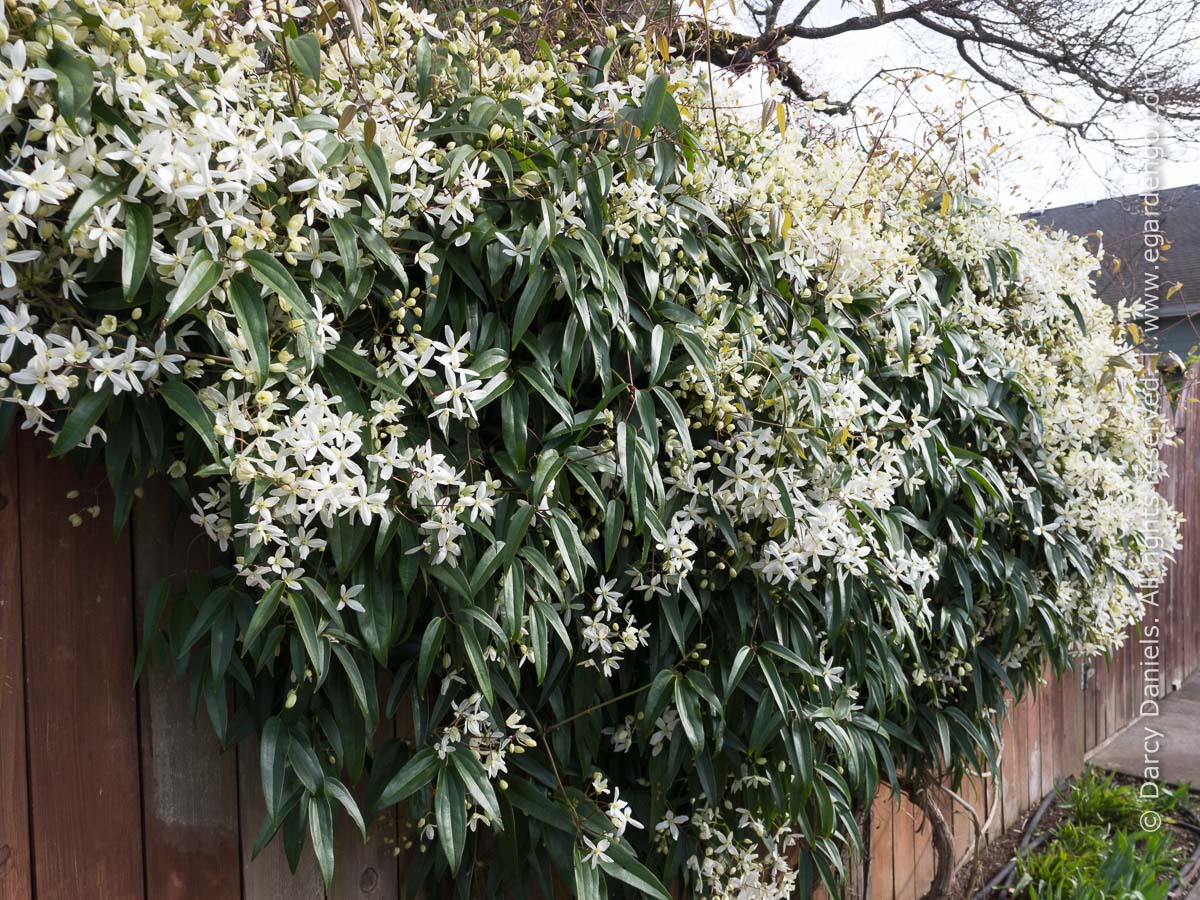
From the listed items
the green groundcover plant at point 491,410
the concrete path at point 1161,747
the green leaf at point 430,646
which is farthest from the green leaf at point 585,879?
the concrete path at point 1161,747

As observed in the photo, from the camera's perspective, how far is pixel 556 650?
1.31 meters

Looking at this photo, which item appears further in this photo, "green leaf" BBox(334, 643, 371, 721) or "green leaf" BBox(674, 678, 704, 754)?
"green leaf" BBox(674, 678, 704, 754)

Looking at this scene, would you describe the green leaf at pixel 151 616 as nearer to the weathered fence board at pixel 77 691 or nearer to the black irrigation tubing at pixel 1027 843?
the weathered fence board at pixel 77 691

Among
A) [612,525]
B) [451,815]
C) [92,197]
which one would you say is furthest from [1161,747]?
[92,197]

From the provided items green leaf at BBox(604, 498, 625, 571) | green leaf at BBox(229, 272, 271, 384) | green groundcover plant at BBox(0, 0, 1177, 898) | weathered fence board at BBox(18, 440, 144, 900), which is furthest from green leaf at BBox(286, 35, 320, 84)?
green leaf at BBox(604, 498, 625, 571)

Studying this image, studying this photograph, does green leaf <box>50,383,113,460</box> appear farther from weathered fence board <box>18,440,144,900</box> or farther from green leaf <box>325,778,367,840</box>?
green leaf <box>325,778,367,840</box>

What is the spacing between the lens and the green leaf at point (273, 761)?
3.33ft

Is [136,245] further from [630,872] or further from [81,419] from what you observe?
[630,872]

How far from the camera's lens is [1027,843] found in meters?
2.90

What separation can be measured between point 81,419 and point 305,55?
508 millimetres

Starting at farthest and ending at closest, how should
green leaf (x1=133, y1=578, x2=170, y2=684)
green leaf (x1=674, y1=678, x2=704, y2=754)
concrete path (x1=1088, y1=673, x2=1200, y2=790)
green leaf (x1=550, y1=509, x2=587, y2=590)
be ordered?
1. concrete path (x1=1088, y1=673, x2=1200, y2=790)
2. green leaf (x1=674, y1=678, x2=704, y2=754)
3. green leaf (x1=550, y1=509, x2=587, y2=590)
4. green leaf (x1=133, y1=578, x2=170, y2=684)

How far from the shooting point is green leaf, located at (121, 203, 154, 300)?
83 cm

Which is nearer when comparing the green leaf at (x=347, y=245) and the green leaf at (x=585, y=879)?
the green leaf at (x=347, y=245)

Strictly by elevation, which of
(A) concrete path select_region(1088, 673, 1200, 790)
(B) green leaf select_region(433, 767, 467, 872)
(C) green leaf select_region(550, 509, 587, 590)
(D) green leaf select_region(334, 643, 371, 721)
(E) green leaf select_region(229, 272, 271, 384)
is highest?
(E) green leaf select_region(229, 272, 271, 384)
